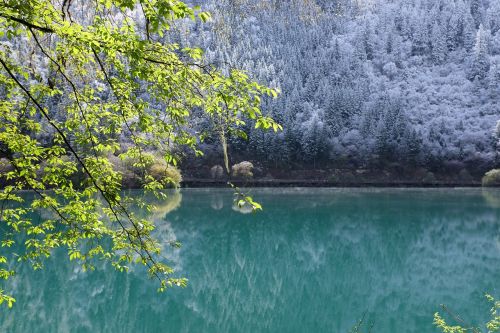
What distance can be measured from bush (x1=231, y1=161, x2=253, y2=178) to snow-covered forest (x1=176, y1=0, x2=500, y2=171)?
14.5 ft

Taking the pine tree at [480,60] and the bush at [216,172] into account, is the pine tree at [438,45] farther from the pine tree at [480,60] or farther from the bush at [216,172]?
the bush at [216,172]

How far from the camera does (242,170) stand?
226 feet

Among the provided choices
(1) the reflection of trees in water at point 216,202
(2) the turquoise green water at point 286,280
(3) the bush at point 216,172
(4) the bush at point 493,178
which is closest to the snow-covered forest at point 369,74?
(3) the bush at point 216,172

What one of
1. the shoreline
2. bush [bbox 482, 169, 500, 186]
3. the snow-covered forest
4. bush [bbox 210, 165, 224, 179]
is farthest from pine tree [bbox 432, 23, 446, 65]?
bush [bbox 210, 165, 224, 179]

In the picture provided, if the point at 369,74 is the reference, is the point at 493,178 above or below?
below

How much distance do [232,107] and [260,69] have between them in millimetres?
95019

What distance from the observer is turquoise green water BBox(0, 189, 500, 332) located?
1401 centimetres

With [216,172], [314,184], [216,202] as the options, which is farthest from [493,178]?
[216,202]

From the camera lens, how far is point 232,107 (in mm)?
4363

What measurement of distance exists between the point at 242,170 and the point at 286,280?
49949 millimetres

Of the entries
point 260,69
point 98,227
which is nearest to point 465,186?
point 260,69

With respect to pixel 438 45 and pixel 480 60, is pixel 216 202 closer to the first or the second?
pixel 480 60

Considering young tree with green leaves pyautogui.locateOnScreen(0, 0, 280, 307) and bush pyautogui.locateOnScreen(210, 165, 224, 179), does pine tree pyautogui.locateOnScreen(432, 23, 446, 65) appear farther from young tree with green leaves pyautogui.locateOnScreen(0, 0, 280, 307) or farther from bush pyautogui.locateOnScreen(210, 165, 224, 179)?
young tree with green leaves pyautogui.locateOnScreen(0, 0, 280, 307)

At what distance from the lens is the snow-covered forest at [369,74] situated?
74125 millimetres
